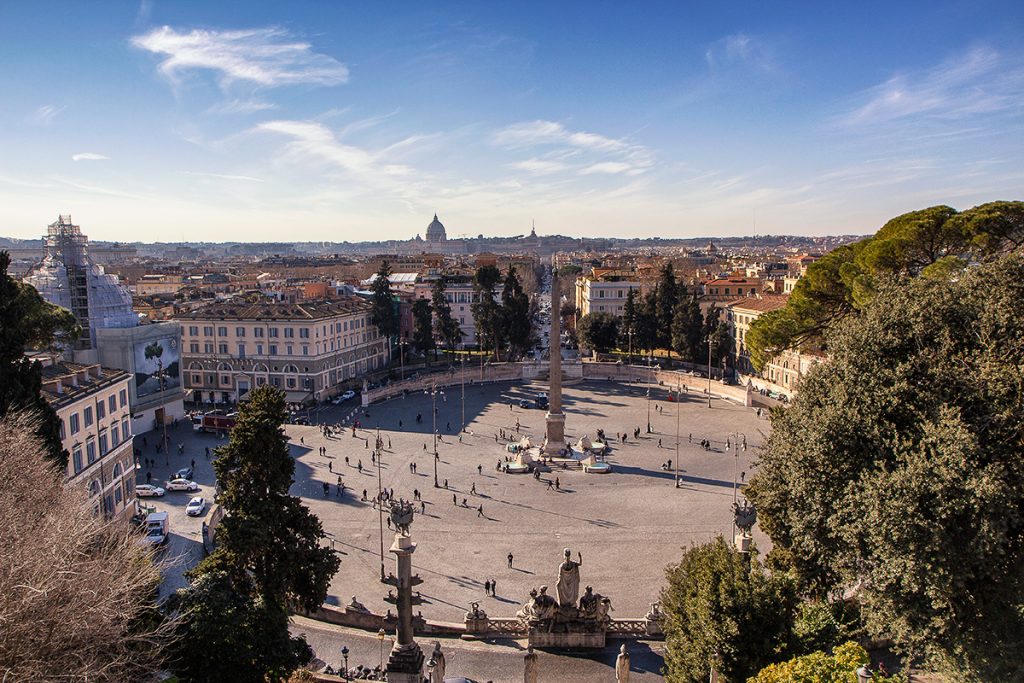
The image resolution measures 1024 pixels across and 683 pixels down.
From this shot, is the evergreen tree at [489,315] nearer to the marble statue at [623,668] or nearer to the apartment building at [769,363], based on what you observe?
the apartment building at [769,363]

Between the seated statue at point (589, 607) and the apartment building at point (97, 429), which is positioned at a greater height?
the apartment building at point (97, 429)

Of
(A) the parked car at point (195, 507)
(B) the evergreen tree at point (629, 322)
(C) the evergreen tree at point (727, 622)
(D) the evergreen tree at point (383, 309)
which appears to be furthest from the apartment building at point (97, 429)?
(B) the evergreen tree at point (629, 322)

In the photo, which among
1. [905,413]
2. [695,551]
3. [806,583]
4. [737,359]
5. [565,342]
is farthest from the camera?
[565,342]

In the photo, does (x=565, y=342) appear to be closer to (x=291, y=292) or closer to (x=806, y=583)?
(x=291, y=292)

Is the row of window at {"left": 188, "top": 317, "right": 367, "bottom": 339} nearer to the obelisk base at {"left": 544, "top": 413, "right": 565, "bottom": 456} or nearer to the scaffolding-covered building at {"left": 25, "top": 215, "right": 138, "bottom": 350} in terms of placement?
the scaffolding-covered building at {"left": 25, "top": 215, "right": 138, "bottom": 350}

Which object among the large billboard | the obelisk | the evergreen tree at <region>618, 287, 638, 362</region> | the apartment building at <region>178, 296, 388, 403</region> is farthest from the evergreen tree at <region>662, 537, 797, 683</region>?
the evergreen tree at <region>618, 287, 638, 362</region>

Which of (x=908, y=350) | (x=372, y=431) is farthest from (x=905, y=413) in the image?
(x=372, y=431)

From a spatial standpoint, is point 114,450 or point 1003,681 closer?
point 1003,681
